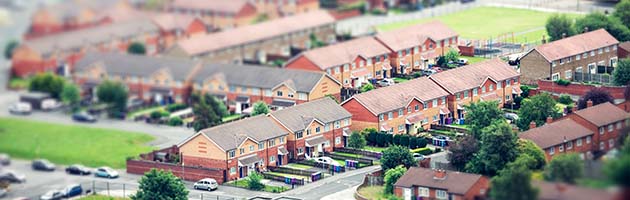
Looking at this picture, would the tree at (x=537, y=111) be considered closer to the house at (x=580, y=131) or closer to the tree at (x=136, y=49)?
the house at (x=580, y=131)

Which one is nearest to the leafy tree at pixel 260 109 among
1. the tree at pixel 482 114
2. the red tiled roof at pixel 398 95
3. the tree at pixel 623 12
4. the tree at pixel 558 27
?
the red tiled roof at pixel 398 95

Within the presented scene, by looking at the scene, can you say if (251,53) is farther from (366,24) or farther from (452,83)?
(452,83)

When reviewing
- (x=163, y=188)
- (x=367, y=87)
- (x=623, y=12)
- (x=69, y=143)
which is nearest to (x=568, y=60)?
(x=623, y=12)

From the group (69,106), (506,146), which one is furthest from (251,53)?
(506,146)

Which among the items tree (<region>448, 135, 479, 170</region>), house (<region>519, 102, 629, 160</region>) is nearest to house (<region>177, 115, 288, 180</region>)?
tree (<region>448, 135, 479, 170</region>)

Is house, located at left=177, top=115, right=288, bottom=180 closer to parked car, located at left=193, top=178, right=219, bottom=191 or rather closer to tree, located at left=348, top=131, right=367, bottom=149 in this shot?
parked car, located at left=193, top=178, right=219, bottom=191
